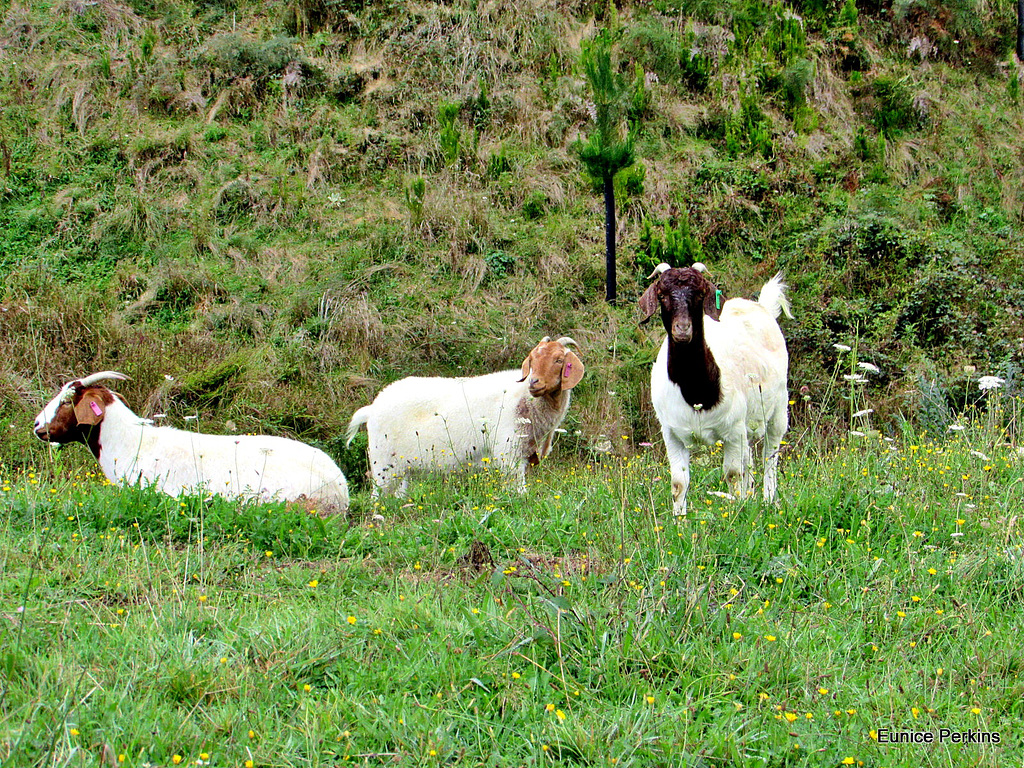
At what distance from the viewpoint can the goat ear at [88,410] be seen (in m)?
6.92

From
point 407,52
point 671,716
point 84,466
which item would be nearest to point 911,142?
point 407,52

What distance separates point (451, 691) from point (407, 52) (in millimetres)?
14358

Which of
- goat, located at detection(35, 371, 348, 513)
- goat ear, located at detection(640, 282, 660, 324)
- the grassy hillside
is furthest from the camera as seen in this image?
the grassy hillside

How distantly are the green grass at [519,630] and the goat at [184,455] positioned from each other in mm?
1295

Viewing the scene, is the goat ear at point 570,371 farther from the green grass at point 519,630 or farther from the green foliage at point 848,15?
the green foliage at point 848,15

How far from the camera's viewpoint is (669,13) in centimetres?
1631

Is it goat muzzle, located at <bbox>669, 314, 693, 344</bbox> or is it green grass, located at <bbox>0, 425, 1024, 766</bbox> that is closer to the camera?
green grass, located at <bbox>0, 425, 1024, 766</bbox>

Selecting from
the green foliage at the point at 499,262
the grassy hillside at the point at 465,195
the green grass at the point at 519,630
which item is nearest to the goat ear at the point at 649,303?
the green grass at the point at 519,630

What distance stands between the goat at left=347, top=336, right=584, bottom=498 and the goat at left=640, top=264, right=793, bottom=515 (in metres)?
1.41

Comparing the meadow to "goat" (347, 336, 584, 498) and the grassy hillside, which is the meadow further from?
"goat" (347, 336, 584, 498)

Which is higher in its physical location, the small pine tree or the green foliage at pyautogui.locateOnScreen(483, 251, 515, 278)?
the small pine tree

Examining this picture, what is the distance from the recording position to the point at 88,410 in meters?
6.96

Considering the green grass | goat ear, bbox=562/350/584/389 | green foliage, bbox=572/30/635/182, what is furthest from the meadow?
green foliage, bbox=572/30/635/182

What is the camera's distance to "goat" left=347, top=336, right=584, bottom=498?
760 centimetres
